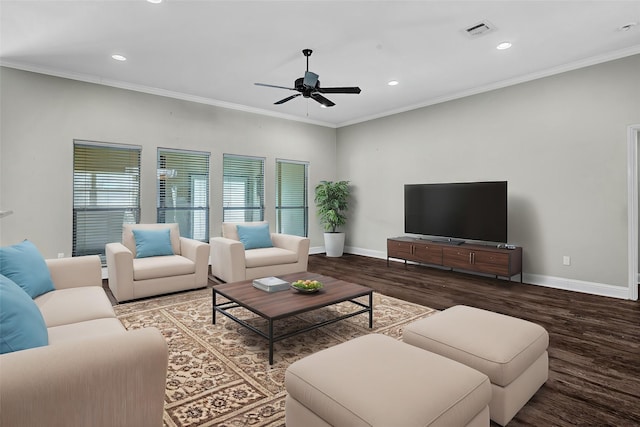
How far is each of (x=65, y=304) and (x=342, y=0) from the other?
3268 mm

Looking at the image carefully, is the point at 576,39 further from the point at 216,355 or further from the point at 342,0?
the point at 216,355

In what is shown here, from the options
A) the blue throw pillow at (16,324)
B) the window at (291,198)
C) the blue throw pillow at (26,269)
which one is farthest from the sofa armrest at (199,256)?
the blue throw pillow at (16,324)

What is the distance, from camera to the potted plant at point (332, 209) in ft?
23.5

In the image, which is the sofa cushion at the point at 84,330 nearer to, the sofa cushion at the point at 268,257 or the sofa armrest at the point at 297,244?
the sofa cushion at the point at 268,257

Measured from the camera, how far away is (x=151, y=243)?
4.36m

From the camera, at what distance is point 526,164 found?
15.9ft

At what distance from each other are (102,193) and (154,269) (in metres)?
1.95

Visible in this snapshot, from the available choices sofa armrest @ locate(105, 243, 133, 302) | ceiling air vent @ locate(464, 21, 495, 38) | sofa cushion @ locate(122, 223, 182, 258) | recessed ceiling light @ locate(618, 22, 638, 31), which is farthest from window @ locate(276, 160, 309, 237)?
recessed ceiling light @ locate(618, 22, 638, 31)

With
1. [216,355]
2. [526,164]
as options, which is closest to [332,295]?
[216,355]

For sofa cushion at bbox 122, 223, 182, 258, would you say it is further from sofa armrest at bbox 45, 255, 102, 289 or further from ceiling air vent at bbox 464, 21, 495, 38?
ceiling air vent at bbox 464, 21, 495, 38

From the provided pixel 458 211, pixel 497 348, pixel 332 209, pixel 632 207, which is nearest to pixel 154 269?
Answer: pixel 497 348

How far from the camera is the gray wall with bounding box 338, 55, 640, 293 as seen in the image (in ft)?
13.5

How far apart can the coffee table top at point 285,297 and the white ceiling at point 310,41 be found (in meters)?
2.61

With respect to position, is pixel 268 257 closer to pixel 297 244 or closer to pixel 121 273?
pixel 297 244
